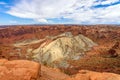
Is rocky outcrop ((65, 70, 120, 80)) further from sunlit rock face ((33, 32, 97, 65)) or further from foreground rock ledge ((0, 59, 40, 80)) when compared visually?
sunlit rock face ((33, 32, 97, 65))

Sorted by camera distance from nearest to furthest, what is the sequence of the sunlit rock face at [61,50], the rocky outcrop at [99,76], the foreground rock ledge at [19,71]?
the foreground rock ledge at [19,71]
the rocky outcrop at [99,76]
the sunlit rock face at [61,50]

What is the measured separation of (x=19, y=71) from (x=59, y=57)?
61746 mm

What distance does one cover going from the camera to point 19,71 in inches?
486

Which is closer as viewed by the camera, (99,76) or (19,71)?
(19,71)

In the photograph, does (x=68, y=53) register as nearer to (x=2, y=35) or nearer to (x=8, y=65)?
(x=8, y=65)

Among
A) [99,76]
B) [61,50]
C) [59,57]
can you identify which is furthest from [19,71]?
[61,50]

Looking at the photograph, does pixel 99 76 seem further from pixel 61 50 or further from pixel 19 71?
pixel 61 50

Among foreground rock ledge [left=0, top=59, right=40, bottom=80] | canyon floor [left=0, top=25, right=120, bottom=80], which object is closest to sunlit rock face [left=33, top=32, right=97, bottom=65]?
canyon floor [left=0, top=25, right=120, bottom=80]

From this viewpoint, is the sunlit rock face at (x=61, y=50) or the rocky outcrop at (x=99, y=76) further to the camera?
the sunlit rock face at (x=61, y=50)

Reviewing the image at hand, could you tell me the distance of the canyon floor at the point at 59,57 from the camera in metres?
13.1

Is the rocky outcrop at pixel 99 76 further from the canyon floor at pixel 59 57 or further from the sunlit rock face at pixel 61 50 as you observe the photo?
the sunlit rock face at pixel 61 50

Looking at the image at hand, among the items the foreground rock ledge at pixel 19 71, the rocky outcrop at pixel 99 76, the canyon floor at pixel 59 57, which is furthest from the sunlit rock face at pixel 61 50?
the foreground rock ledge at pixel 19 71

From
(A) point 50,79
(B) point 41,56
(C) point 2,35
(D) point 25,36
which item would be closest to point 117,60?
(B) point 41,56

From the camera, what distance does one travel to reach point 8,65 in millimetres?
13359
